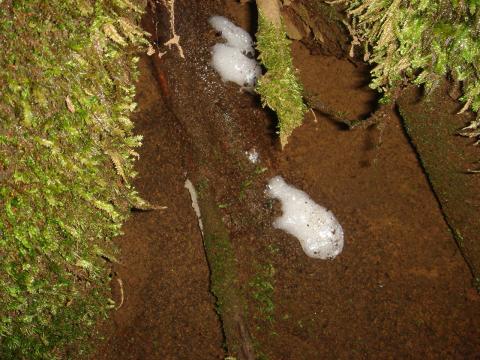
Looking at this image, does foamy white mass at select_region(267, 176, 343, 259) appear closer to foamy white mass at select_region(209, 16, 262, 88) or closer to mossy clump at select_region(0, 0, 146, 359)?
foamy white mass at select_region(209, 16, 262, 88)

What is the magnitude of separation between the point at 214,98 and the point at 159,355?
40.6 inches

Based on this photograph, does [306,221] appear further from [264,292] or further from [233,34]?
[233,34]

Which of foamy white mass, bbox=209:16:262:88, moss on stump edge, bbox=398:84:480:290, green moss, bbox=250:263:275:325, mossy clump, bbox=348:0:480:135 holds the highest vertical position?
mossy clump, bbox=348:0:480:135

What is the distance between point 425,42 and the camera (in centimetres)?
77

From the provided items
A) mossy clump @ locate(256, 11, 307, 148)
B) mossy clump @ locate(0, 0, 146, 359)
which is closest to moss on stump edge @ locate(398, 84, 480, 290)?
mossy clump @ locate(256, 11, 307, 148)

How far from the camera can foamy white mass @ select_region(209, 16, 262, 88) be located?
1.70 metres

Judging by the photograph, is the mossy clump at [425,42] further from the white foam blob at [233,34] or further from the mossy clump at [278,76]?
the white foam blob at [233,34]

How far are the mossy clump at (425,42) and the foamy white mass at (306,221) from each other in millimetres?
833

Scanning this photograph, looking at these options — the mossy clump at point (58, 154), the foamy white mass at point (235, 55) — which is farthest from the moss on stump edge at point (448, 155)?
the foamy white mass at point (235, 55)

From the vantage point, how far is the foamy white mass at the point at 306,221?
1.63m

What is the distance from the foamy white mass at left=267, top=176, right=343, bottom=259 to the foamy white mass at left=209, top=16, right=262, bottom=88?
21.7 inches

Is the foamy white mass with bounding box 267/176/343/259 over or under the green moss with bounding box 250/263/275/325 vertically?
over

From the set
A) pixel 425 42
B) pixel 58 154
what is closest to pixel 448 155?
pixel 425 42

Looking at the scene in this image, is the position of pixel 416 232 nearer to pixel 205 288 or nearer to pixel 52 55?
pixel 205 288
